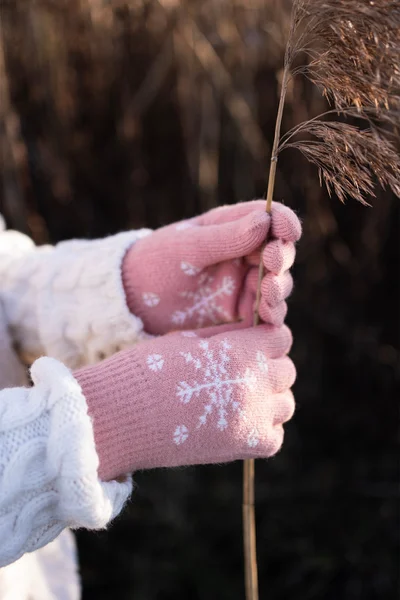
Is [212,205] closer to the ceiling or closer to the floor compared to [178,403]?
closer to the floor

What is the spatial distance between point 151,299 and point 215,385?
0.93 ft

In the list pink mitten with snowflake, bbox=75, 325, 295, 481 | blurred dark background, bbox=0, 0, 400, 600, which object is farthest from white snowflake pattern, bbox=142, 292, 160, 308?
blurred dark background, bbox=0, 0, 400, 600

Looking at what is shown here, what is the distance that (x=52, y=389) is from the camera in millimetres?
697

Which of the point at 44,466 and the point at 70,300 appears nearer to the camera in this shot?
the point at 44,466

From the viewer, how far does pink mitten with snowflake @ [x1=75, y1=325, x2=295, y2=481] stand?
773mm

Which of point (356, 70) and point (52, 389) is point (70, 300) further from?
point (356, 70)

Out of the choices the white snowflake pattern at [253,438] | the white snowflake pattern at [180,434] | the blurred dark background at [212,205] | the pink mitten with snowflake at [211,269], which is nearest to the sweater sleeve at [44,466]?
the white snowflake pattern at [180,434]

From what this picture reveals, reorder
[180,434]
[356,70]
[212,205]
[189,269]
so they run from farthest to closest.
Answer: [212,205], [189,269], [180,434], [356,70]

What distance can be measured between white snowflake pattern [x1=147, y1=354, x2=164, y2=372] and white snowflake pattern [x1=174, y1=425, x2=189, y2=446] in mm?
87

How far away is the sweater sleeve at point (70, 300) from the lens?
1023mm

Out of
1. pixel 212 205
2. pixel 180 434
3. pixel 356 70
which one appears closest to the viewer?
pixel 356 70

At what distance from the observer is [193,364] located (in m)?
0.81

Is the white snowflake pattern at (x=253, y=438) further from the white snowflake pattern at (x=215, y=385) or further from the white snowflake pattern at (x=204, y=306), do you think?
the white snowflake pattern at (x=204, y=306)

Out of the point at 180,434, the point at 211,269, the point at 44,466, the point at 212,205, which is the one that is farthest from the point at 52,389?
the point at 212,205
